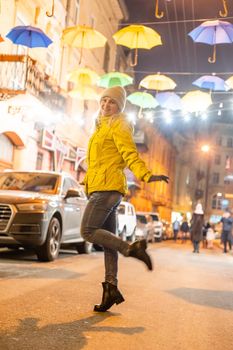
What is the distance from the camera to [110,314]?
500 cm

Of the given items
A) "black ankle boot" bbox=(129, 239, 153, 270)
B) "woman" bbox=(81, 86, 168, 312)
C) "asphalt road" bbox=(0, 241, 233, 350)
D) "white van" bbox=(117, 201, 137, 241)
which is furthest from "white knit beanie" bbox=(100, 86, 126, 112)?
"white van" bbox=(117, 201, 137, 241)

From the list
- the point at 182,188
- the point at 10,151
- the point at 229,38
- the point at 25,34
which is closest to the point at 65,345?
the point at 229,38

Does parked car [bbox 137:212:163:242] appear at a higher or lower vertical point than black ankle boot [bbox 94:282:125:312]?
higher

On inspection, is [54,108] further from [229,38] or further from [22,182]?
[22,182]

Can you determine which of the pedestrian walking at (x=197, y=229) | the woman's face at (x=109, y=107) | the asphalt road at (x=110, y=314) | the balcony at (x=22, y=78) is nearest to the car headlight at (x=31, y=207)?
the asphalt road at (x=110, y=314)

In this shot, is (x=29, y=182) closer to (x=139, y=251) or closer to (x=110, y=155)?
(x=110, y=155)

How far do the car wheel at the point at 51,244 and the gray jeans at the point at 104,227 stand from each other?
516cm

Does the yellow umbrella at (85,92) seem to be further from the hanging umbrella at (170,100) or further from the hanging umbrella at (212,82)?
the hanging umbrella at (212,82)

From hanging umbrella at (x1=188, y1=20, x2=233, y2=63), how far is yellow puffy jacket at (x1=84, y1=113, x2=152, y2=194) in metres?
11.1

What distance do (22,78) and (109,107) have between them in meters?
14.0

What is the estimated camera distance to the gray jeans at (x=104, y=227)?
477cm

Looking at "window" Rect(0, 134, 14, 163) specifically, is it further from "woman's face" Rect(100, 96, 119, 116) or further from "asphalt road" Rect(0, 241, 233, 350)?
"woman's face" Rect(100, 96, 119, 116)

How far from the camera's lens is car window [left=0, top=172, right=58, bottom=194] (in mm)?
11242

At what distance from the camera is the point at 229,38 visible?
50.1 feet
